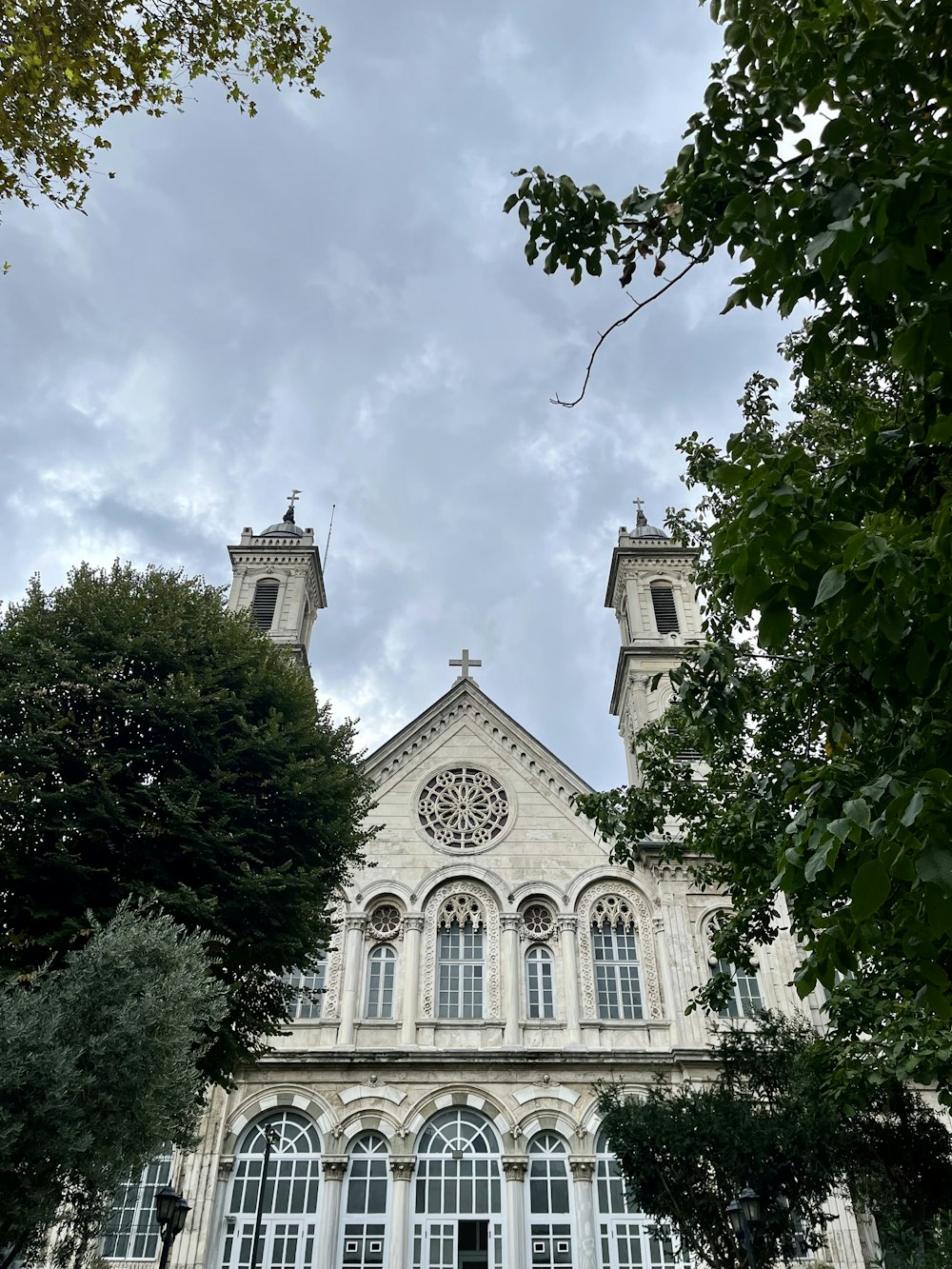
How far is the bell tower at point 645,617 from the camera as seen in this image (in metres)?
32.2

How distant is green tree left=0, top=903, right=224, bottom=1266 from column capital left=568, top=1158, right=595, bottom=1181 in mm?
12823

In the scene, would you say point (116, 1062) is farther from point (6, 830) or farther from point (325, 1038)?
point (325, 1038)

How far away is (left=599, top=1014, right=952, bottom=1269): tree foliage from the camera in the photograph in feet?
52.2

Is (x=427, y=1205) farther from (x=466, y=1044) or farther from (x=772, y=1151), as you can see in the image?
(x=772, y=1151)

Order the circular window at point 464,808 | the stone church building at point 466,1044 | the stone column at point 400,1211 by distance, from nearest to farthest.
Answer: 1. the stone column at point 400,1211
2. the stone church building at point 466,1044
3. the circular window at point 464,808

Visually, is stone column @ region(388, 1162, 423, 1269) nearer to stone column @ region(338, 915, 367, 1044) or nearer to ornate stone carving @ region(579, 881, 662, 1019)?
stone column @ region(338, 915, 367, 1044)

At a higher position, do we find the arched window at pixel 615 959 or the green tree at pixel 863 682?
the arched window at pixel 615 959

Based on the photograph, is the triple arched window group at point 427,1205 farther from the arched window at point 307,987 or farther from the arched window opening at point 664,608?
the arched window opening at point 664,608

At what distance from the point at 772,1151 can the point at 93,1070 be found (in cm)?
1164

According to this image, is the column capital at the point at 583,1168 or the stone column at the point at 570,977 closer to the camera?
the column capital at the point at 583,1168

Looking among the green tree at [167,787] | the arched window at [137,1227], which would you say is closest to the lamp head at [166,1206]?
the green tree at [167,787]

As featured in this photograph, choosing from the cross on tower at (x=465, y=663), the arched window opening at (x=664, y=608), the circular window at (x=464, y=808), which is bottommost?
the circular window at (x=464, y=808)

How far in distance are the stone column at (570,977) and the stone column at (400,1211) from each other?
480 centimetres

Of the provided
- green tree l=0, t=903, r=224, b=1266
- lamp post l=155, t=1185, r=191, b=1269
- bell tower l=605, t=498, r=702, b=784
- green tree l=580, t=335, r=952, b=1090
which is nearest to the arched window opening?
bell tower l=605, t=498, r=702, b=784
